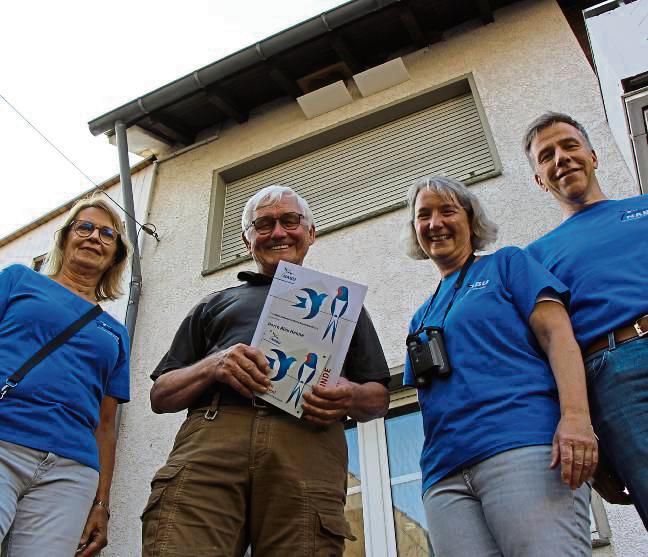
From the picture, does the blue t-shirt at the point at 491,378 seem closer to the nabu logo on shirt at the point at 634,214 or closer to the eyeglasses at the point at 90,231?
the nabu logo on shirt at the point at 634,214

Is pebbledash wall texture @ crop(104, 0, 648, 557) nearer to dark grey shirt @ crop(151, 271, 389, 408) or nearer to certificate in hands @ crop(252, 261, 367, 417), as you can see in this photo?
dark grey shirt @ crop(151, 271, 389, 408)

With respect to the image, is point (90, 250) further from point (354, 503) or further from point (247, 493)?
point (354, 503)

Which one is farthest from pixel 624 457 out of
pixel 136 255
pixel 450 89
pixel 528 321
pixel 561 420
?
pixel 136 255

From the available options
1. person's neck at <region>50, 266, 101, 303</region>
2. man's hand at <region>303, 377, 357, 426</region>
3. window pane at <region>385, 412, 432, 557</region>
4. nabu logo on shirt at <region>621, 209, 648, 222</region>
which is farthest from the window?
man's hand at <region>303, 377, 357, 426</region>

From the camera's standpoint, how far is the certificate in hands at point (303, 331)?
2.04 metres

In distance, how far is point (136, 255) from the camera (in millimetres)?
5996

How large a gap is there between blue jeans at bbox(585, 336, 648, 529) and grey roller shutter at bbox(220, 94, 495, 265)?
3234 millimetres

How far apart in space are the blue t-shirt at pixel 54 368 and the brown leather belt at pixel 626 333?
175cm

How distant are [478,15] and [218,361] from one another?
5317 mm

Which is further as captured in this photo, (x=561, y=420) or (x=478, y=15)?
(x=478, y=15)

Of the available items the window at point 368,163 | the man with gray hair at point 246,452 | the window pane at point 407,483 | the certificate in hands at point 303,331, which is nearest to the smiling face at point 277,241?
the man with gray hair at point 246,452

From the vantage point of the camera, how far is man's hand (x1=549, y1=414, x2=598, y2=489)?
5.33ft

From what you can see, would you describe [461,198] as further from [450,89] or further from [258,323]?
[450,89]

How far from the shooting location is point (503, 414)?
1792 mm
